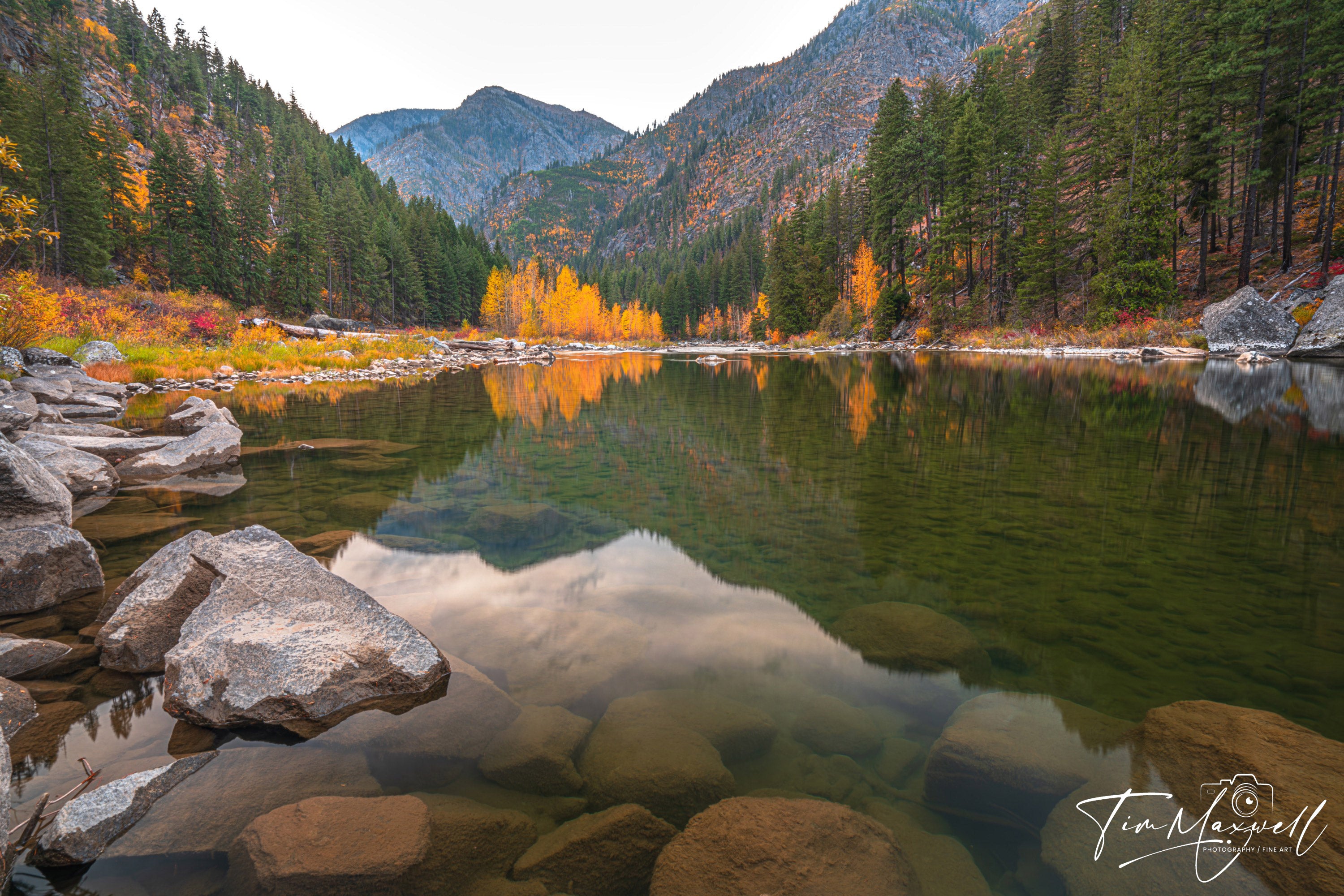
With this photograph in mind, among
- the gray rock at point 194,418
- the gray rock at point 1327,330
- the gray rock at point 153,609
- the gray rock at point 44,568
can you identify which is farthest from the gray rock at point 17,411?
the gray rock at point 1327,330

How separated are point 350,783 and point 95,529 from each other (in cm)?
697

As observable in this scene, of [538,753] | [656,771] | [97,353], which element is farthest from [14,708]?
[97,353]

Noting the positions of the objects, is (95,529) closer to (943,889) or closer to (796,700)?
(796,700)

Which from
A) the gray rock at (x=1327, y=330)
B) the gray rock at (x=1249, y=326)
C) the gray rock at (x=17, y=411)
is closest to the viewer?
the gray rock at (x=17, y=411)

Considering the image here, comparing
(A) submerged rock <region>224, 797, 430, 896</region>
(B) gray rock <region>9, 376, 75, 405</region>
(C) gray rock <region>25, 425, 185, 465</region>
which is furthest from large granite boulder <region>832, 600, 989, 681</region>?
(B) gray rock <region>9, 376, 75, 405</region>

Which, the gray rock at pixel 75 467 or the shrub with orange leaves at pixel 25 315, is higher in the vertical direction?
the shrub with orange leaves at pixel 25 315

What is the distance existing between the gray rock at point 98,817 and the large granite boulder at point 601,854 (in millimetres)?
1901

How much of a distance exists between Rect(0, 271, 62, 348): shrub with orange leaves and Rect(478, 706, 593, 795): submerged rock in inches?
842

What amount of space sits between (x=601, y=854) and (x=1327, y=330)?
36.2 metres

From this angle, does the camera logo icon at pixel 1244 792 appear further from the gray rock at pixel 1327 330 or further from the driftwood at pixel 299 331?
the driftwood at pixel 299 331

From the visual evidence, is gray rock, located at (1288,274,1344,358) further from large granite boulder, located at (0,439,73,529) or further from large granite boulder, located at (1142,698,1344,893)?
large granite boulder, located at (0,439,73,529)

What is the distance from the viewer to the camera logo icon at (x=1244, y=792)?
8.60 feet

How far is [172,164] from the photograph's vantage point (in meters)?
54.4

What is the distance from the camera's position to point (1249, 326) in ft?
87.0
